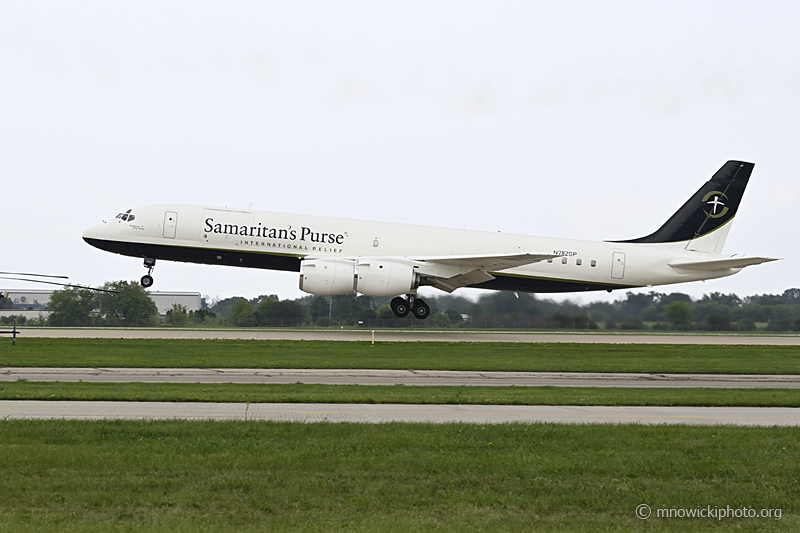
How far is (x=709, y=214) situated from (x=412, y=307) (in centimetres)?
1753

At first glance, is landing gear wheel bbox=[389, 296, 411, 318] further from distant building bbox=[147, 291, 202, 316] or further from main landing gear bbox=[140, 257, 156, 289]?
distant building bbox=[147, 291, 202, 316]

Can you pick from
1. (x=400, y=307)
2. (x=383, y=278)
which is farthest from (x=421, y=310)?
(x=383, y=278)

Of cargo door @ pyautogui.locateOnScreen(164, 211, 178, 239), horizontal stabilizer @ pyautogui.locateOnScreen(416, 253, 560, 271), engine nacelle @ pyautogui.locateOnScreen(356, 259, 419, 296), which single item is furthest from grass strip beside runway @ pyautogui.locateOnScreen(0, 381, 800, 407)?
cargo door @ pyautogui.locateOnScreen(164, 211, 178, 239)

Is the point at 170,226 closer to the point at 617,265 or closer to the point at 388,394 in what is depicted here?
the point at 388,394

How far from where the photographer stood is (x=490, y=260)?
35875mm

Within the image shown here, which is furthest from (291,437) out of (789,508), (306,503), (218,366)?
(218,366)

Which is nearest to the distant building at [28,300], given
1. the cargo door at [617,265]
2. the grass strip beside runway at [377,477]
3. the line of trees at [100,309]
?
the line of trees at [100,309]

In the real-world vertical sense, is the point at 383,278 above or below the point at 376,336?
above

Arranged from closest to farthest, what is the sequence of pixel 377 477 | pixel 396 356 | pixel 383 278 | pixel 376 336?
pixel 377 477
pixel 396 356
pixel 383 278
pixel 376 336

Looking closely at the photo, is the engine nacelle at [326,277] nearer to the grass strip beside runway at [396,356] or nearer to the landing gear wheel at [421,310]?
the grass strip beside runway at [396,356]

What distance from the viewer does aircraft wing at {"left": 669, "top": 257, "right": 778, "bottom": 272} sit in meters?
37.9

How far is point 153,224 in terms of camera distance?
3575cm

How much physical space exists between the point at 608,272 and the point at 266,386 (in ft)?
86.6

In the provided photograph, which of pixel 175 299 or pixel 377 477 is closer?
pixel 377 477
